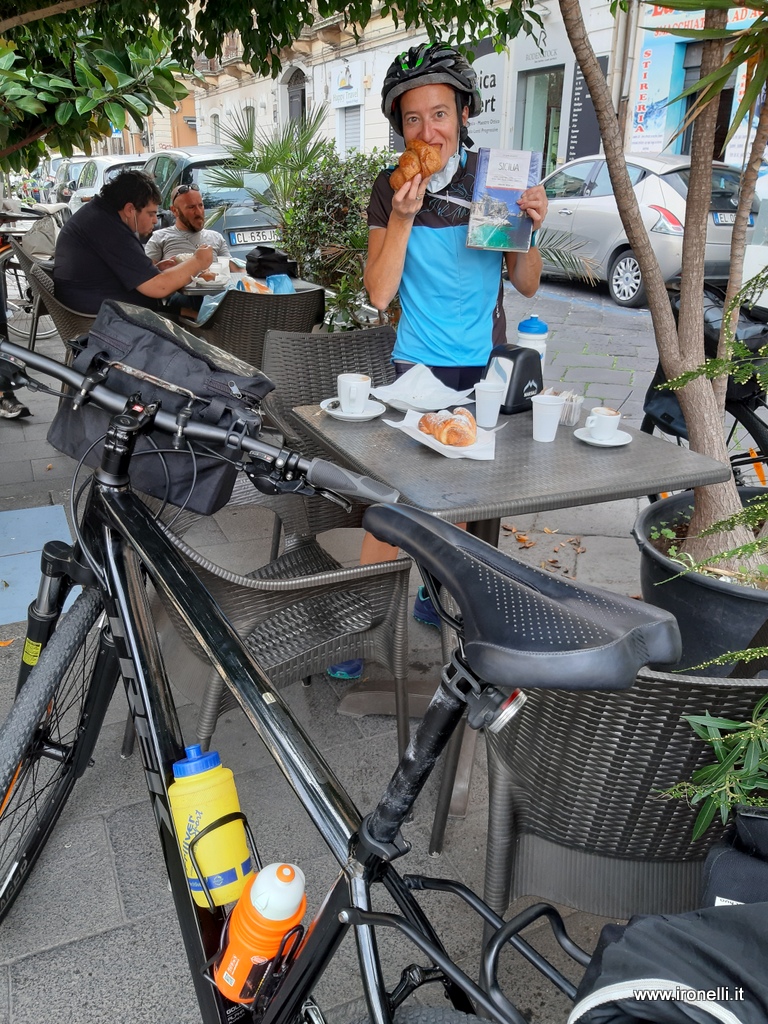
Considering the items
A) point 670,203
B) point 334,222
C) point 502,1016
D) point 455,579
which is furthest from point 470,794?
point 670,203

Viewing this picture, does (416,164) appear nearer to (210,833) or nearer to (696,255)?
(696,255)

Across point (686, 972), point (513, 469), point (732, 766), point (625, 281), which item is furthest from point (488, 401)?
point (625, 281)

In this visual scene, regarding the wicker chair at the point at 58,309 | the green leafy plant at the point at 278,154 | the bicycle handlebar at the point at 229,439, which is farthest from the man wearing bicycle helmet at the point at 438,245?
the green leafy plant at the point at 278,154

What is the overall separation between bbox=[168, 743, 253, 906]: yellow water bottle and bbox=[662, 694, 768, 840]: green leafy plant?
0.69 metres

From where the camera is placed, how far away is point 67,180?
1426cm

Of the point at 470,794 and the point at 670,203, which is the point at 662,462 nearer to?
the point at 470,794

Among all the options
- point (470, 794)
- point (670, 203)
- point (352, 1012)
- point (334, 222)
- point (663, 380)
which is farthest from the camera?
point (670, 203)

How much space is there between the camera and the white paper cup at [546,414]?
225cm

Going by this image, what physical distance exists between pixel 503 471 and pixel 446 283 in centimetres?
84

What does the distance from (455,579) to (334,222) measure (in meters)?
4.70

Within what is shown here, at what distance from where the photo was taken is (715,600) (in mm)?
2377

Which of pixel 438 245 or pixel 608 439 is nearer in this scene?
pixel 608 439

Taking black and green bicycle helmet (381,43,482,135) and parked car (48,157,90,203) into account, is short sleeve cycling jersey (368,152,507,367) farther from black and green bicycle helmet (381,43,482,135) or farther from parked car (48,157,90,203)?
parked car (48,157,90,203)

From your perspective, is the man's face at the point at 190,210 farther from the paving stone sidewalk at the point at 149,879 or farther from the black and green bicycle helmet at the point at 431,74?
the black and green bicycle helmet at the point at 431,74
